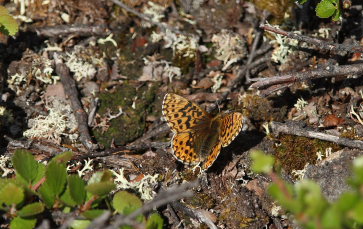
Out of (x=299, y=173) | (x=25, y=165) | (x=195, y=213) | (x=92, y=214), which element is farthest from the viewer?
(x=299, y=173)

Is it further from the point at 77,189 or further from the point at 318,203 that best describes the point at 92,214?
the point at 318,203

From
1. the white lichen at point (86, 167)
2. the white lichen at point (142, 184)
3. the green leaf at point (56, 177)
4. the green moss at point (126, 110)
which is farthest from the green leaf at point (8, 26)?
the green leaf at point (56, 177)

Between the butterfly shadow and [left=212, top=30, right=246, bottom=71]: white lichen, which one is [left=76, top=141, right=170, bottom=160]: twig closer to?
the butterfly shadow

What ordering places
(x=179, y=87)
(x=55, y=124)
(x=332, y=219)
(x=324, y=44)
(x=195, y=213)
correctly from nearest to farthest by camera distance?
(x=332, y=219) → (x=195, y=213) → (x=324, y=44) → (x=55, y=124) → (x=179, y=87)

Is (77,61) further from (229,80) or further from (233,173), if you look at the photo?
(233,173)

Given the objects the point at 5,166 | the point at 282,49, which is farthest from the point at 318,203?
the point at 282,49

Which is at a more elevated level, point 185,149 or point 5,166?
point 185,149

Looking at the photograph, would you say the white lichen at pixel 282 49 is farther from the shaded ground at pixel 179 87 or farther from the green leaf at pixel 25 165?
the green leaf at pixel 25 165

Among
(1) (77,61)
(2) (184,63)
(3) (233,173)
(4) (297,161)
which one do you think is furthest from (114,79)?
(4) (297,161)
